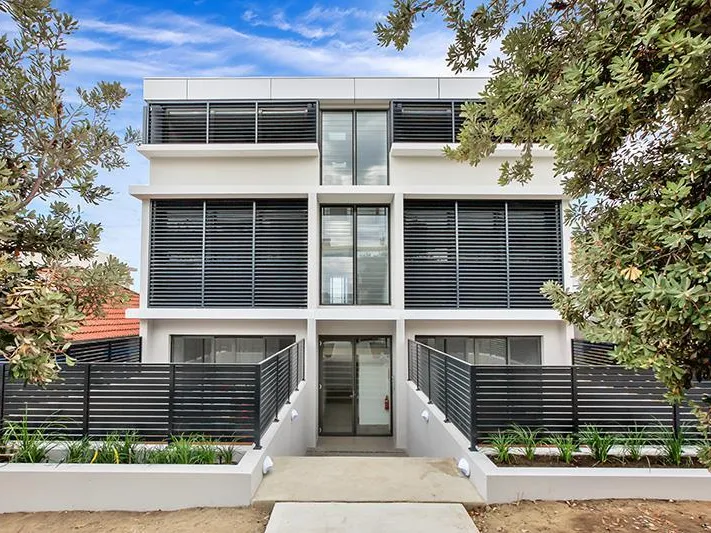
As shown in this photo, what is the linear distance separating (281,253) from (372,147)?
155 inches

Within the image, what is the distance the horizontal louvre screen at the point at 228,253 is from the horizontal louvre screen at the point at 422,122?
135 inches

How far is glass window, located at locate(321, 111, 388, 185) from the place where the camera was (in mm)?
11086

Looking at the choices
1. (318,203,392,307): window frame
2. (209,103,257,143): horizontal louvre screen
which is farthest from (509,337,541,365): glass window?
(209,103,257,143): horizontal louvre screen

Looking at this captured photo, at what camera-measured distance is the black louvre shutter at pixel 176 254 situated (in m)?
10.4

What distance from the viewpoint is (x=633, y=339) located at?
235 centimetres

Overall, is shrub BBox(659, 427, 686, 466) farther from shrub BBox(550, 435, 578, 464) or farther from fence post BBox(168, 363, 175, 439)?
fence post BBox(168, 363, 175, 439)

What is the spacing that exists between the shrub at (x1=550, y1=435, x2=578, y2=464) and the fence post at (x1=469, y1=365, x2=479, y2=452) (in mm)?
1041

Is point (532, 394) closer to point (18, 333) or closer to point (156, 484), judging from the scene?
point (156, 484)

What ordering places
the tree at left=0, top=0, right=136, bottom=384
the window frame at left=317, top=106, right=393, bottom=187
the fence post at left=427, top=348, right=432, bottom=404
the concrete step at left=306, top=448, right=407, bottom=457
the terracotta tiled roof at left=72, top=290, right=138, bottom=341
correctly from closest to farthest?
the tree at left=0, top=0, right=136, bottom=384 → the fence post at left=427, top=348, right=432, bottom=404 → the concrete step at left=306, top=448, right=407, bottom=457 → the terracotta tiled roof at left=72, top=290, right=138, bottom=341 → the window frame at left=317, top=106, right=393, bottom=187

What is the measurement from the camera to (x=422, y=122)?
10.8m

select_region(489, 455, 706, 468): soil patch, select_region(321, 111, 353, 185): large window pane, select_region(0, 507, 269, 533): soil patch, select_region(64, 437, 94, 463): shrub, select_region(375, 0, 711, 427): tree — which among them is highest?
select_region(321, 111, 353, 185): large window pane

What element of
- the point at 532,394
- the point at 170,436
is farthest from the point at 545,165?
the point at 170,436

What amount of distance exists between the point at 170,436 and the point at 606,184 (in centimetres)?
589

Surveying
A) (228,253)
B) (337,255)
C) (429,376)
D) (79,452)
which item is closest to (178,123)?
(228,253)
